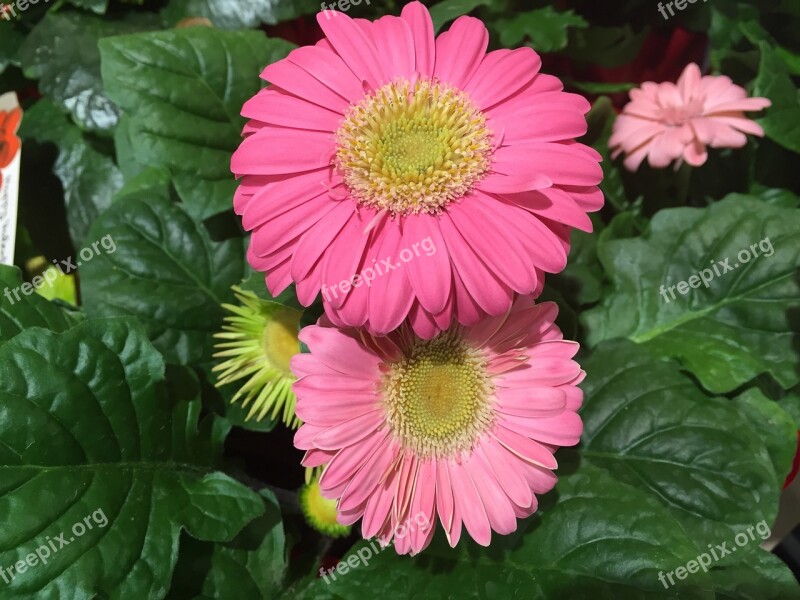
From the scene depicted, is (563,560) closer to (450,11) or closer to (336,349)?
(336,349)

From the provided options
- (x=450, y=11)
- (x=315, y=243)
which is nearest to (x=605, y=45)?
(x=450, y=11)

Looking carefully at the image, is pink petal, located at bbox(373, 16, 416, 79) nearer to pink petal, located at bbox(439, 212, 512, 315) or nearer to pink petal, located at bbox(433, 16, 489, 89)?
pink petal, located at bbox(433, 16, 489, 89)

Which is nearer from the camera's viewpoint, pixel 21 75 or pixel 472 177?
pixel 472 177

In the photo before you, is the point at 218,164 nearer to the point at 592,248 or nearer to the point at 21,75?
the point at 592,248

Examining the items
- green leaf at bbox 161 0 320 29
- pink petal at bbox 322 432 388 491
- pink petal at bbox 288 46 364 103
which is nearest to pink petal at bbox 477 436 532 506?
pink petal at bbox 322 432 388 491

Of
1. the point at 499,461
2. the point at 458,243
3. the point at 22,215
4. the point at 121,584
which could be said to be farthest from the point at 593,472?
the point at 22,215

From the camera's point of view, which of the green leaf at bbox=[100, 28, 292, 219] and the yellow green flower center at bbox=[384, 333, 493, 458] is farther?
the green leaf at bbox=[100, 28, 292, 219]
